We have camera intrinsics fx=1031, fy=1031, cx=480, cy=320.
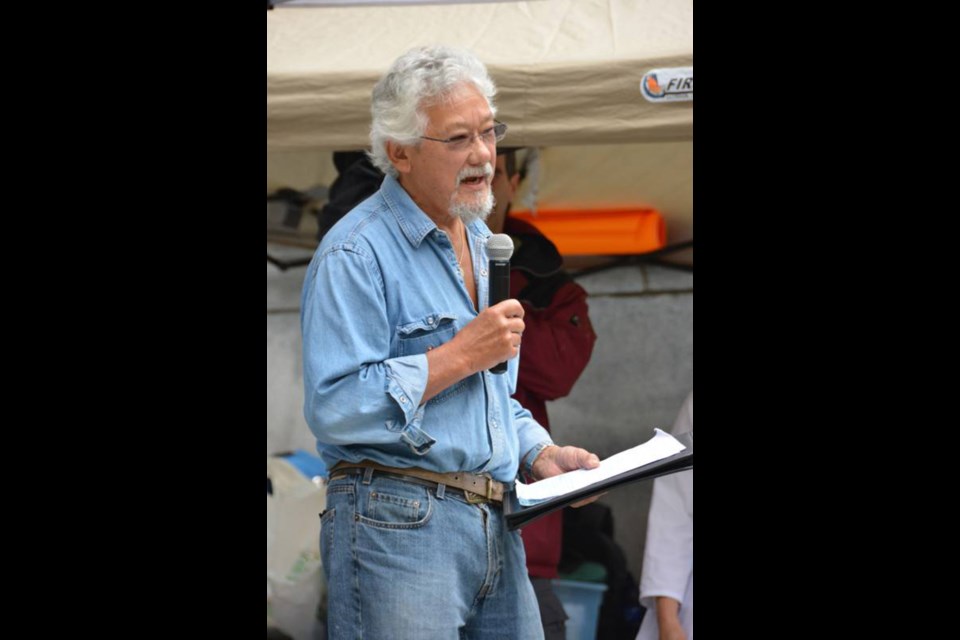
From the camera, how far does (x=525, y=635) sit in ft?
6.48

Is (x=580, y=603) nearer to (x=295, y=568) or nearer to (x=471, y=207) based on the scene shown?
(x=295, y=568)

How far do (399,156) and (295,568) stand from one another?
260 cm

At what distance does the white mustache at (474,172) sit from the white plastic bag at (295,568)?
8.32 ft

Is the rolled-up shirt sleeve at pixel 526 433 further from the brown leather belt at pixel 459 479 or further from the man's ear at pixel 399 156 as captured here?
the man's ear at pixel 399 156

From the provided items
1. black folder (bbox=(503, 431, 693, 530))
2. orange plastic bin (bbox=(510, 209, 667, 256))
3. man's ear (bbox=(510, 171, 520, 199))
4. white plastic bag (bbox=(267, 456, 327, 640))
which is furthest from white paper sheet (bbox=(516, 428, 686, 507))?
orange plastic bin (bbox=(510, 209, 667, 256))

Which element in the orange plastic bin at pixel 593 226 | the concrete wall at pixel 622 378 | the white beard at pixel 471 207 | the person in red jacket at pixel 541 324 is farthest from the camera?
the concrete wall at pixel 622 378

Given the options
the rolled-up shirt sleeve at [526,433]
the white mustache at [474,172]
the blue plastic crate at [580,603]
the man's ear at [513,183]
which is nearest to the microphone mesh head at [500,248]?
the white mustache at [474,172]

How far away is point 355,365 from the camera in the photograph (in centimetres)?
175

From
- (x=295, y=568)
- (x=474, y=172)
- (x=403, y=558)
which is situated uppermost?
(x=474, y=172)

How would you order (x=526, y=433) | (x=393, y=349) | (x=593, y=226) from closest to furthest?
1. (x=393, y=349)
2. (x=526, y=433)
3. (x=593, y=226)

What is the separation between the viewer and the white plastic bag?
4.14m

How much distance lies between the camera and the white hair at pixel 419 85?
190cm

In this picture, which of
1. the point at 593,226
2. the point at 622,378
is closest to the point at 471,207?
the point at 593,226

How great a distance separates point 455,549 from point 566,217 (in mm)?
2957
